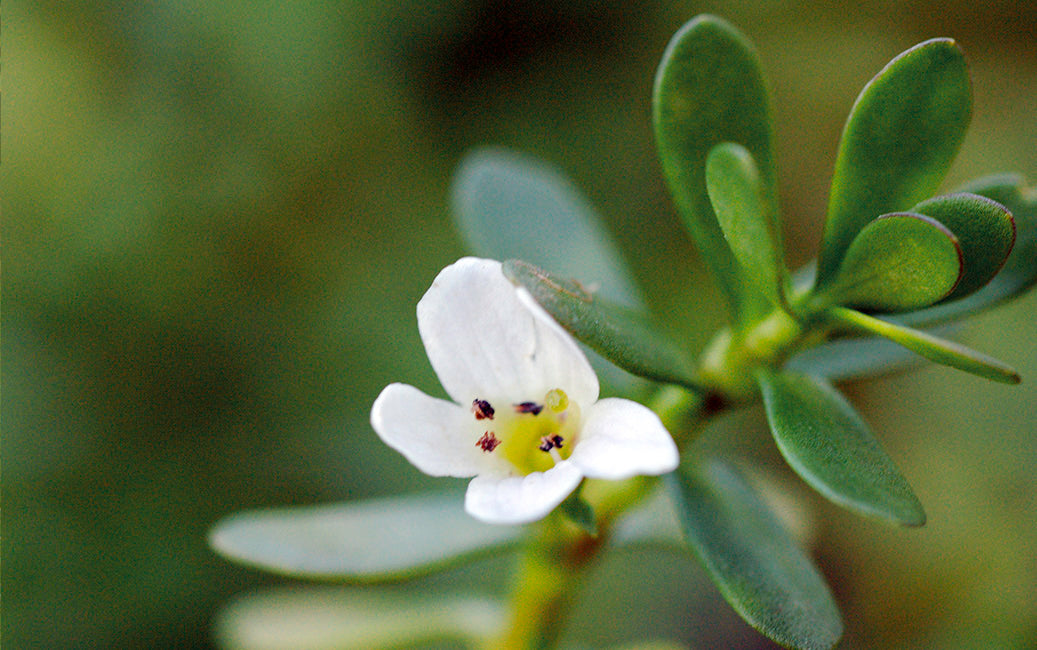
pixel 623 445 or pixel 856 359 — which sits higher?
pixel 623 445

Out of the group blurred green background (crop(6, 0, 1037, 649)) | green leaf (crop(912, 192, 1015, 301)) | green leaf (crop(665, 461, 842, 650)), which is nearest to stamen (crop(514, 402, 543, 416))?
green leaf (crop(665, 461, 842, 650))

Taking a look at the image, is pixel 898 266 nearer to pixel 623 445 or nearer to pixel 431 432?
pixel 623 445

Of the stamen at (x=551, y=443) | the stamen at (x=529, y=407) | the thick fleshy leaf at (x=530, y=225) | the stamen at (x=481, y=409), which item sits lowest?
the stamen at (x=551, y=443)

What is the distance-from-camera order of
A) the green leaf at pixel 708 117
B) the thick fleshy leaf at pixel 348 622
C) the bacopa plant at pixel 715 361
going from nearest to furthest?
the bacopa plant at pixel 715 361, the green leaf at pixel 708 117, the thick fleshy leaf at pixel 348 622

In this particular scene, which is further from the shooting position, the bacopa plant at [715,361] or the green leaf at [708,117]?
the green leaf at [708,117]

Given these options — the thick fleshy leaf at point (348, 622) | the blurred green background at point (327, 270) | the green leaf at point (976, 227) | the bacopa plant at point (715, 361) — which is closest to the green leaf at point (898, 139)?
the bacopa plant at point (715, 361)

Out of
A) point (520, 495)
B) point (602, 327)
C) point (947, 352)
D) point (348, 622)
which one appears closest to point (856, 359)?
point (947, 352)

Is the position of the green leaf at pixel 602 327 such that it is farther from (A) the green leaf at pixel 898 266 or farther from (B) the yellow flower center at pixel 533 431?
(A) the green leaf at pixel 898 266
